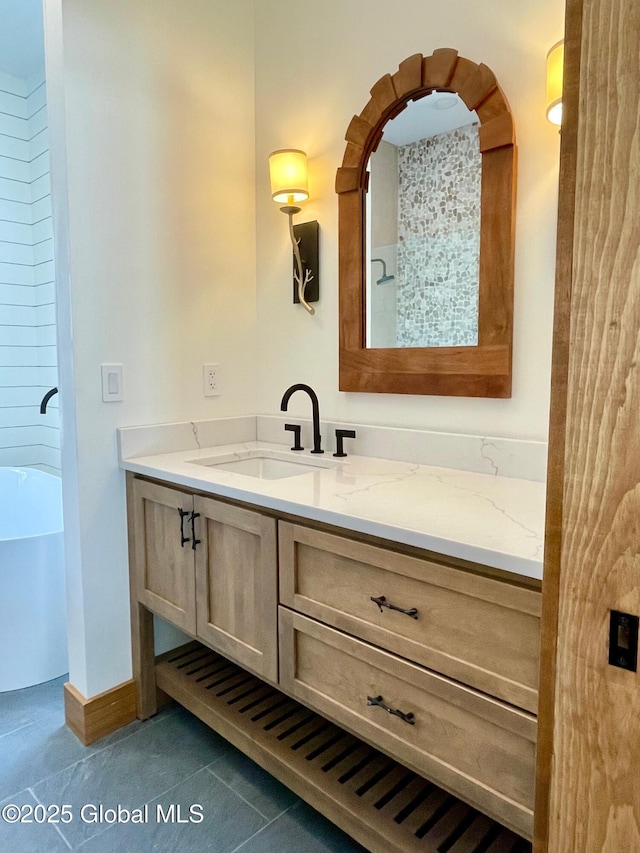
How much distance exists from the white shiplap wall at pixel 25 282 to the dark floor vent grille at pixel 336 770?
1.85 meters

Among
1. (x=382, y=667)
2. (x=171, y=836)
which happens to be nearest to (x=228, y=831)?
(x=171, y=836)

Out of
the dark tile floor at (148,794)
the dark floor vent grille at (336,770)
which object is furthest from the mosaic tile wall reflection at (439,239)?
the dark tile floor at (148,794)

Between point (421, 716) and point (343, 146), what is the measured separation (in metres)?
1.74

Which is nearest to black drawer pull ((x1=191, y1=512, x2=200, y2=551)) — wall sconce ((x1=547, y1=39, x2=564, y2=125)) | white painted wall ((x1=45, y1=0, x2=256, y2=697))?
white painted wall ((x1=45, y1=0, x2=256, y2=697))

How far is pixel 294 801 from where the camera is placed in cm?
154

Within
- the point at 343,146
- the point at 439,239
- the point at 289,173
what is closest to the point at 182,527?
the point at 439,239

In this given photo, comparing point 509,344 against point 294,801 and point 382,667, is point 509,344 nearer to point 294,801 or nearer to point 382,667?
point 382,667

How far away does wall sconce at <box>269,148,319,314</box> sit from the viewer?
1927mm

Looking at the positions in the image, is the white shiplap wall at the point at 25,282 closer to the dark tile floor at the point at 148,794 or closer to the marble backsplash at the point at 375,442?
the marble backsplash at the point at 375,442

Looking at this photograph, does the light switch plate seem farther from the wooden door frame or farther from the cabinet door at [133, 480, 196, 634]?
the wooden door frame

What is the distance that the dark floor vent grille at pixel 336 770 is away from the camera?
49.1 inches

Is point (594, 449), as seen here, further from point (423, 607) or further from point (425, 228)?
point (425, 228)

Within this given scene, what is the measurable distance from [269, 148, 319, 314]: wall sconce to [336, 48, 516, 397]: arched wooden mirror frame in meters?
0.14

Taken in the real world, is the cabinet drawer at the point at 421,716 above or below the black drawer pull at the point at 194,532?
below
